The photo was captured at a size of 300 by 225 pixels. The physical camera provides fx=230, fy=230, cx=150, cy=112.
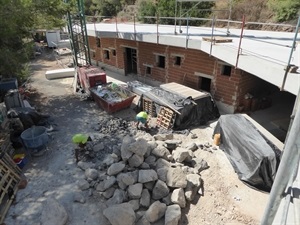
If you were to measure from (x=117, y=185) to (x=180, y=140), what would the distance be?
3971 mm

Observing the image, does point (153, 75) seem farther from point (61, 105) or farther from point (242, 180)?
point (242, 180)

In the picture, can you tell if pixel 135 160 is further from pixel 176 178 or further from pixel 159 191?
pixel 176 178

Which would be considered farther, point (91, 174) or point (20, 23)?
point (20, 23)

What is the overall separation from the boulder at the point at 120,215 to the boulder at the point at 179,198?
139 cm

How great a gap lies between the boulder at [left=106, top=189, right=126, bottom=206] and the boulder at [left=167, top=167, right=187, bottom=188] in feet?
5.11

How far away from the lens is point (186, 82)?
47.1ft

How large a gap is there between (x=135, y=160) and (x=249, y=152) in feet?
13.6

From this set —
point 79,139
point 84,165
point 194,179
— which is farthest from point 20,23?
point 194,179

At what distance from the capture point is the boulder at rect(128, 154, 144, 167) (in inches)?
328

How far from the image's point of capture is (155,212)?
273 inches

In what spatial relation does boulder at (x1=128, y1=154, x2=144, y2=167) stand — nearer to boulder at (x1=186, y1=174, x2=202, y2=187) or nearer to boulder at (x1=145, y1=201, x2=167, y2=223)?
boulder at (x1=145, y1=201, x2=167, y2=223)

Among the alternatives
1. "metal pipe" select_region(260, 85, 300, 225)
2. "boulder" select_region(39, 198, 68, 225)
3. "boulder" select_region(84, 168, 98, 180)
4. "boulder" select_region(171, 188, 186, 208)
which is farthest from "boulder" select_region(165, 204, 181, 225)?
"metal pipe" select_region(260, 85, 300, 225)

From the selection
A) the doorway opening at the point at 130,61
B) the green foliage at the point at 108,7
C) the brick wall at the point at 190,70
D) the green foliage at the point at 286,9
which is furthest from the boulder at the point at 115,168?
the green foliage at the point at 108,7

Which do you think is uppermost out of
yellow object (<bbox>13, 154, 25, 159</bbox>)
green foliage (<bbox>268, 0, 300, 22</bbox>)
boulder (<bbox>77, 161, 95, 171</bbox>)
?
green foliage (<bbox>268, 0, 300, 22</bbox>)
